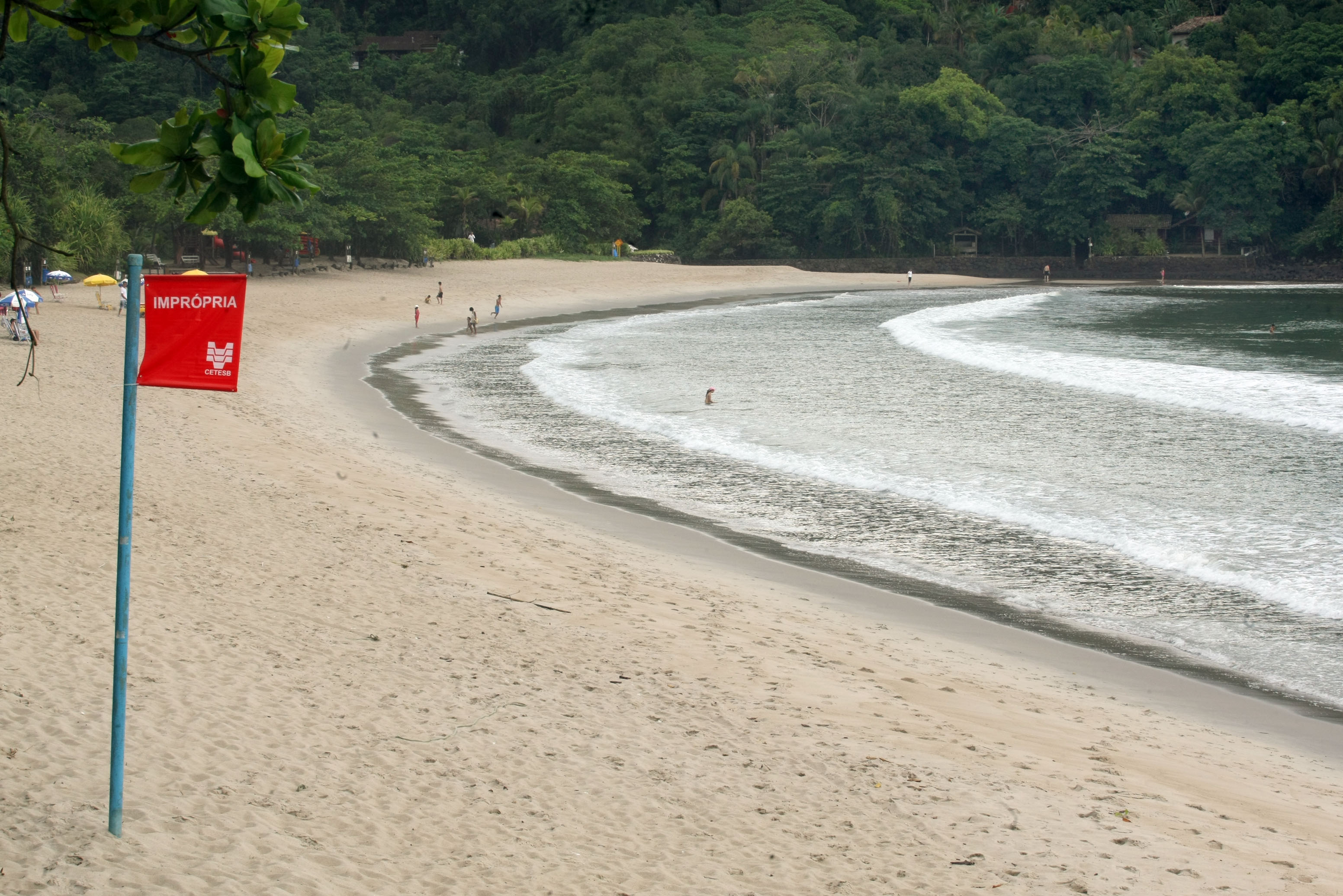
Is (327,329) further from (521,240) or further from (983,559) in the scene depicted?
(521,240)

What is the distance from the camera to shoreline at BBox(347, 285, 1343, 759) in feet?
25.1

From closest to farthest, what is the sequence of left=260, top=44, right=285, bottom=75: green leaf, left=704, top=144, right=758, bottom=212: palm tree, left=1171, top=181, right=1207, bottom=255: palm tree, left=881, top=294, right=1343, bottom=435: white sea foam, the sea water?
left=260, top=44, right=285, bottom=75: green leaf
the sea water
left=881, top=294, right=1343, bottom=435: white sea foam
left=1171, top=181, right=1207, bottom=255: palm tree
left=704, top=144, right=758, bottom=212: palm tree

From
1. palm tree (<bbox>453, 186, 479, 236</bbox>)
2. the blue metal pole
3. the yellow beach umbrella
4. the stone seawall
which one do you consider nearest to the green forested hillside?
palm tree (<bbox>453, 186, 479, 236</bbox>)

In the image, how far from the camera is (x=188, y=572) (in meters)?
8.29

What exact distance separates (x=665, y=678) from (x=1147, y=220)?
78.0m

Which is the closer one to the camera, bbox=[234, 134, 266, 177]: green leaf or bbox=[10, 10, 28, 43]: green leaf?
bbox=[234, 134, 266, 177]: green leaf

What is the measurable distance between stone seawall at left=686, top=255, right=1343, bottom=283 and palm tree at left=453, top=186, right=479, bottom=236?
58.6 ft

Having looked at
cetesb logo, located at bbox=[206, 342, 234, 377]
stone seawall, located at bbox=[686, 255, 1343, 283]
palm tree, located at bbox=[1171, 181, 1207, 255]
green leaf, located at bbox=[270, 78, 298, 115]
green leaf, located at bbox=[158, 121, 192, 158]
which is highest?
palm tree, located at bbox=[1171, 181, 1207, 255]

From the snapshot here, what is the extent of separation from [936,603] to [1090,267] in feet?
238

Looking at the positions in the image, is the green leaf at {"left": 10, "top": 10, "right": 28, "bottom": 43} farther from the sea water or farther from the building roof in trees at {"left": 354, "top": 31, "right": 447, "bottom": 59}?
the building roof in trees at {"left": 354, "top": 31, "right": 447, "bottom": 59}

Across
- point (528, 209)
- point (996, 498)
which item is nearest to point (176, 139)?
point (996, 498)

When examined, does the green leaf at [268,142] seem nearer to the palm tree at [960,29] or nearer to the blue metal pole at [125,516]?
the blue metal pole at [125,516]

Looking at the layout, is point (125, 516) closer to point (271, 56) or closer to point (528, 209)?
point (271, 56)

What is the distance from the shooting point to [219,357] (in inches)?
160
